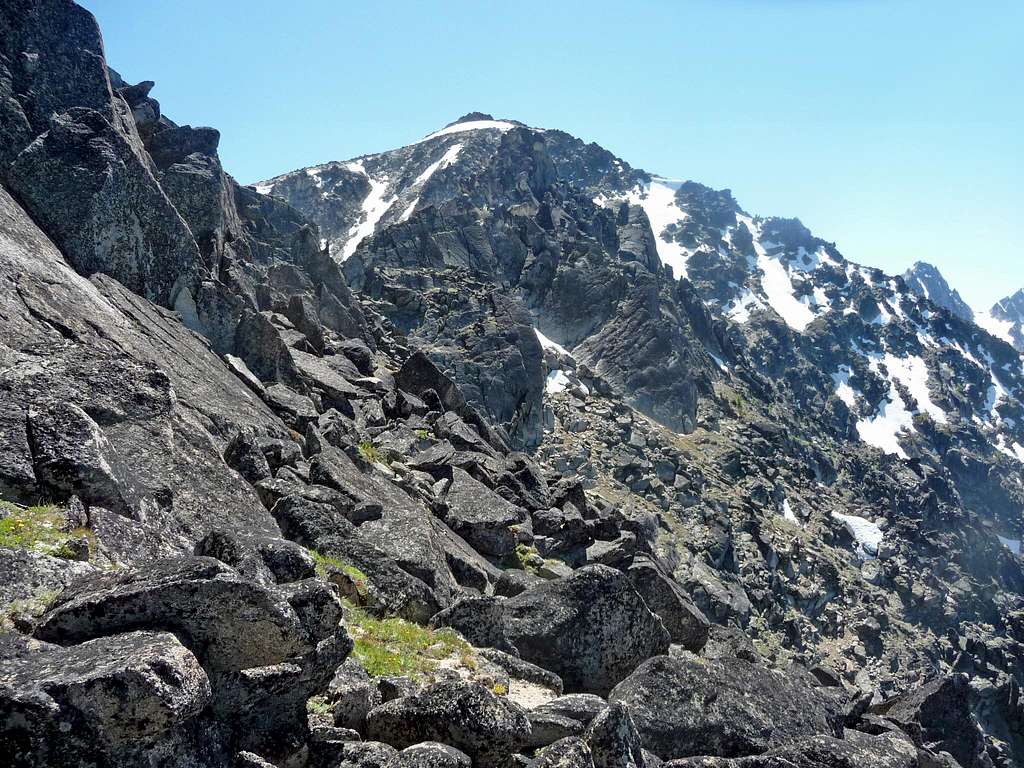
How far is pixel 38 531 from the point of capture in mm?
9047

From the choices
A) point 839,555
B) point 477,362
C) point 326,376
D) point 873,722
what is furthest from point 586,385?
point 873,722

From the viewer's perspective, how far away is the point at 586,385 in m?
112

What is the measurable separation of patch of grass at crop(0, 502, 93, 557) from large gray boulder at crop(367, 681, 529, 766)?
4.35m

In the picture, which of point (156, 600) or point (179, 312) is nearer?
point (156, 600)

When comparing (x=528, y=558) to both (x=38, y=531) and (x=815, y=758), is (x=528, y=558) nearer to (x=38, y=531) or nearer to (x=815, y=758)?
(x=815, y=758)

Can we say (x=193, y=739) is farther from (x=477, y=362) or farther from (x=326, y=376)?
(x=477, y=362)

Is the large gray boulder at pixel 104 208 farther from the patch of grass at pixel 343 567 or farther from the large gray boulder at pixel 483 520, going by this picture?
the patch of grass at pixel 343 567

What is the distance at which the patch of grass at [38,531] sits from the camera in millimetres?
8727

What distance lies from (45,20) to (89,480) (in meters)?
30.8

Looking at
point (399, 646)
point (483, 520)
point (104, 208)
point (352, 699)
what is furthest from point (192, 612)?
point (104, 208)

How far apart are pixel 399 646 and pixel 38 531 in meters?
6.20

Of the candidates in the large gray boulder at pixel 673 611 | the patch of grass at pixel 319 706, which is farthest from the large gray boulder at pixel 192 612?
the large gray boulder at pixel 673 611

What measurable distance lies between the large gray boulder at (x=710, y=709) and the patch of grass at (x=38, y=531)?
347 inches

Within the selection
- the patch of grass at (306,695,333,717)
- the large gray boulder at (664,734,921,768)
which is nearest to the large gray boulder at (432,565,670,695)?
the large gray boulder at (664,734,921,768)
